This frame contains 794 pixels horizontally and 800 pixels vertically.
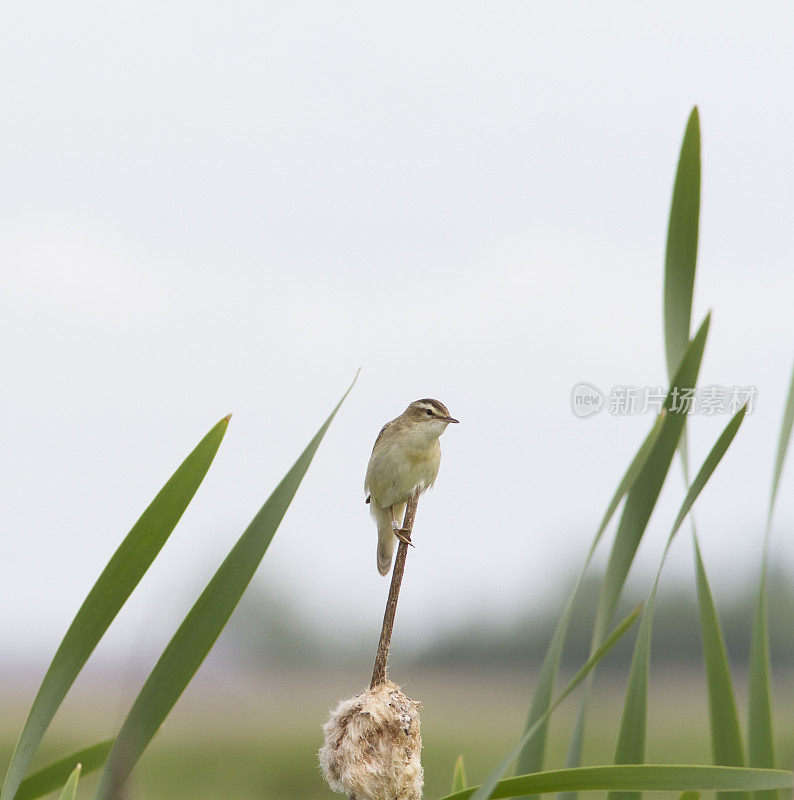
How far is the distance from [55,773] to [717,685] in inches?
38.4

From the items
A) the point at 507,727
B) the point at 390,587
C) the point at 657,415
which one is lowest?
the point at 390,587

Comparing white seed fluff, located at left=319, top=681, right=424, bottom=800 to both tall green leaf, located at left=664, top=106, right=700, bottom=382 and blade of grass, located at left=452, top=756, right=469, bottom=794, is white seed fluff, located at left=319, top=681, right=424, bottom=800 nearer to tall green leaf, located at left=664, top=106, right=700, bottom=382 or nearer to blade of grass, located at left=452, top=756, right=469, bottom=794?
blade of grass, located at left=452, top=756, right=469, bottom=794

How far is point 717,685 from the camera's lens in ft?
4.21

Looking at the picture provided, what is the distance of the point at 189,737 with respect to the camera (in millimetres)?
10828

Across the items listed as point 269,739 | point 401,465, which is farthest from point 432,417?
point 269,739

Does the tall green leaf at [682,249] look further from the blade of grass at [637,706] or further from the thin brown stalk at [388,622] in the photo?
the thin brown stalk at [388,622]

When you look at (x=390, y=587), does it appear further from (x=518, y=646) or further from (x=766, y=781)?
(x=518, y=646)

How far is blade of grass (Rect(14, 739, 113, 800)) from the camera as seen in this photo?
4.22 ft

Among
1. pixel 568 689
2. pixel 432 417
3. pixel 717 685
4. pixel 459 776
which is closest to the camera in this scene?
pixel 568 689

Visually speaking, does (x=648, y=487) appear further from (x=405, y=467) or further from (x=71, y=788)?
(x=405, y=467)

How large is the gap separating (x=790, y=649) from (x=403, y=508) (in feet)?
60.8

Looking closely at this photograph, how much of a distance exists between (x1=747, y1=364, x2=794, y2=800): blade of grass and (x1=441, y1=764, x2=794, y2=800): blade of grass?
31cm

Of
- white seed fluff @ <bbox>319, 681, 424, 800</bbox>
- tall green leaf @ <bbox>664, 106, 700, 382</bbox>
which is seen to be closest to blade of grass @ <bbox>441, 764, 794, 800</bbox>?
white seed fluff @ <bbox>319, 681, 424, 800</bbox>

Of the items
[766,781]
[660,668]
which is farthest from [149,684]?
[660,668]
